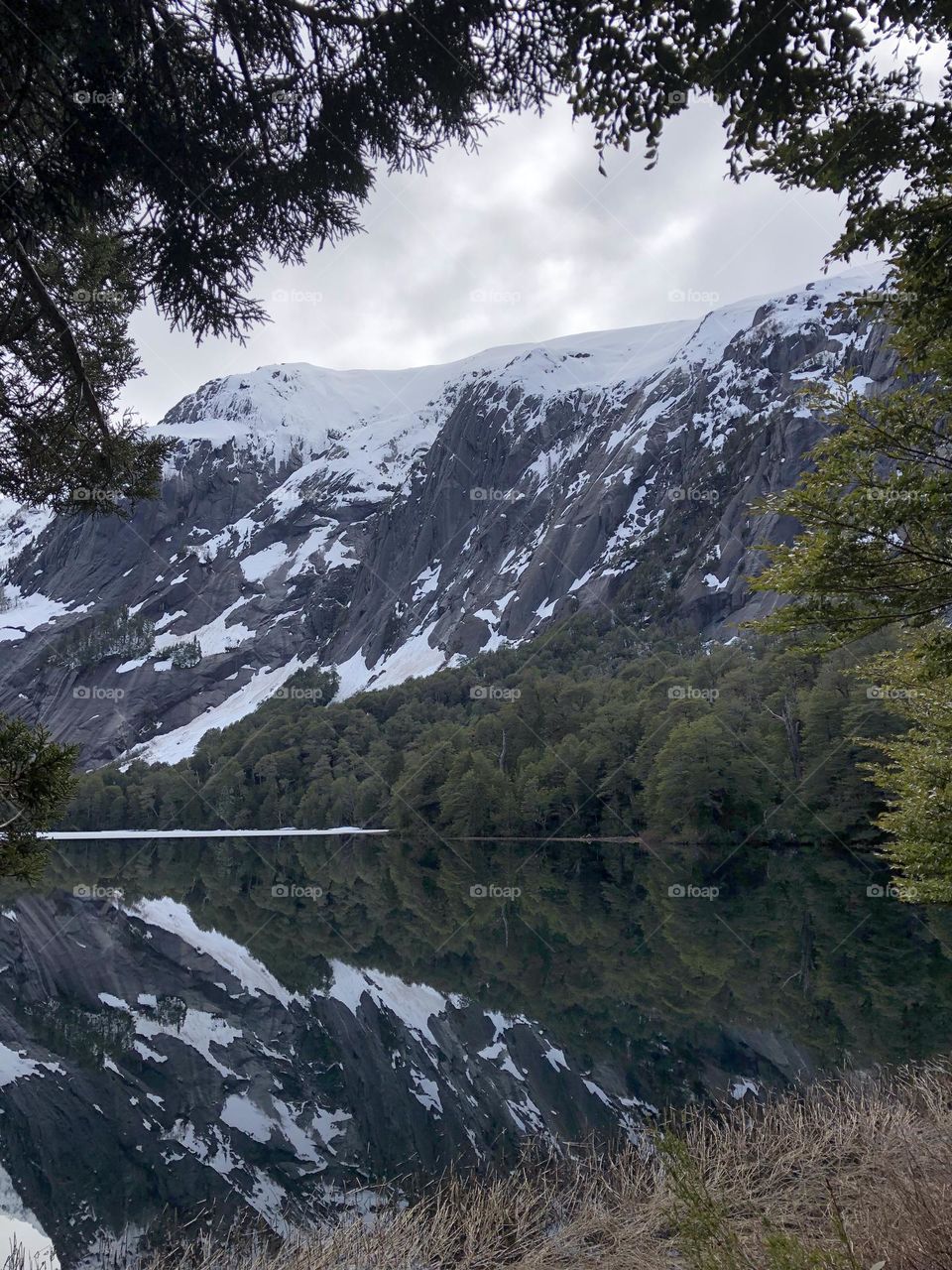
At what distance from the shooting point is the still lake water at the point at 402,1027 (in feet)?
36.1

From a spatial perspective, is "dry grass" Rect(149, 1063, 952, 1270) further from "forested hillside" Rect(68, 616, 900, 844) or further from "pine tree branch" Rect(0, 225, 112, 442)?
"pine tree branch" Rect(0, 225, 112, 442)

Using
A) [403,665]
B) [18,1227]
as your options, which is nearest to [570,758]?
[18,1227]

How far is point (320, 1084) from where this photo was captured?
48.1ft

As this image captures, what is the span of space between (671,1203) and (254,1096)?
426 inches

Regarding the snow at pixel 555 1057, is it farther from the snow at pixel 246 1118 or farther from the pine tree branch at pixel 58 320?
the pine tree branch at pixel 58 320

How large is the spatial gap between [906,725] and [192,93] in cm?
4853

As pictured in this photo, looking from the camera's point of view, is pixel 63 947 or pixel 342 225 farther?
pixel 63 947

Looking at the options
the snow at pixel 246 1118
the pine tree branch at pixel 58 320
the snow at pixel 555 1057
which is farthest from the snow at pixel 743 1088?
the pine tree branch at pixel 58 320

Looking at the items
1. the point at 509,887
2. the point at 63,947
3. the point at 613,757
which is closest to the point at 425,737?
the point at 613,757

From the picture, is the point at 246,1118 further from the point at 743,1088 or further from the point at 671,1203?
the point at 671,1203

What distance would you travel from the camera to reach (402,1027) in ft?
59.5

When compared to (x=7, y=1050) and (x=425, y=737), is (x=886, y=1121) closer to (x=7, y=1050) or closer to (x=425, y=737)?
(x=7, y=1050)

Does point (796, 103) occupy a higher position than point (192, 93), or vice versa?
point (192, 93)

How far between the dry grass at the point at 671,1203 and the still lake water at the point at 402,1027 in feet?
3.13
